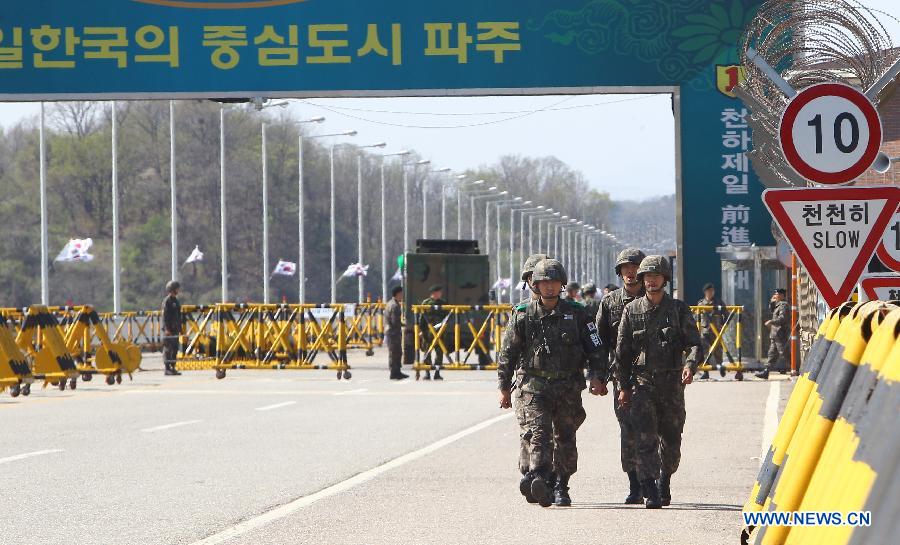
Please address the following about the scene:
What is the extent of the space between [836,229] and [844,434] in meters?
3.95

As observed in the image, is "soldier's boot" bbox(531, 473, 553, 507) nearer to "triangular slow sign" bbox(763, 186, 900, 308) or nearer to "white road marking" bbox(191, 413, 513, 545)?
"white road marking" bbox(191, 413, 513, 545)

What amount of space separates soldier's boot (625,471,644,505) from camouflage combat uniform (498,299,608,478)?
0.41 meters

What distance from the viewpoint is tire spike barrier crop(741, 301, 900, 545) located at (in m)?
4.85

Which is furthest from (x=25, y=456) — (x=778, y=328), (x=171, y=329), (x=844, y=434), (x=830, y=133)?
(x=171, y=329)

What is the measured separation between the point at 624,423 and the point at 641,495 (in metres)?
0.50

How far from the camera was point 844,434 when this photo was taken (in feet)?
18.3

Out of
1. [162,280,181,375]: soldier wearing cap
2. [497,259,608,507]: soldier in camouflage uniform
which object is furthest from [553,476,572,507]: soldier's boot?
[162,280,181,375]: soldier wearing cap

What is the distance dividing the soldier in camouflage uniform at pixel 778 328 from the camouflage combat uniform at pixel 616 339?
56.7ft

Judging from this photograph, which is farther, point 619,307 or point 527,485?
point 619,307

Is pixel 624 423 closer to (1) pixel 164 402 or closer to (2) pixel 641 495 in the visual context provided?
(2) pixel 641 495

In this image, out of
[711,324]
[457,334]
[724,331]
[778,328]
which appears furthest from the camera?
[457,334]

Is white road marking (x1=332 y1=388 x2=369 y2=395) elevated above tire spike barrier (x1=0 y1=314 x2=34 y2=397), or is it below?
below

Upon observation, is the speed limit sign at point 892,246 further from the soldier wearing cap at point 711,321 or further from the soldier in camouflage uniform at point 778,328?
the soldier wearing cap at point 711,321

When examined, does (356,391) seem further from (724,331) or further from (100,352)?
(724,331)
